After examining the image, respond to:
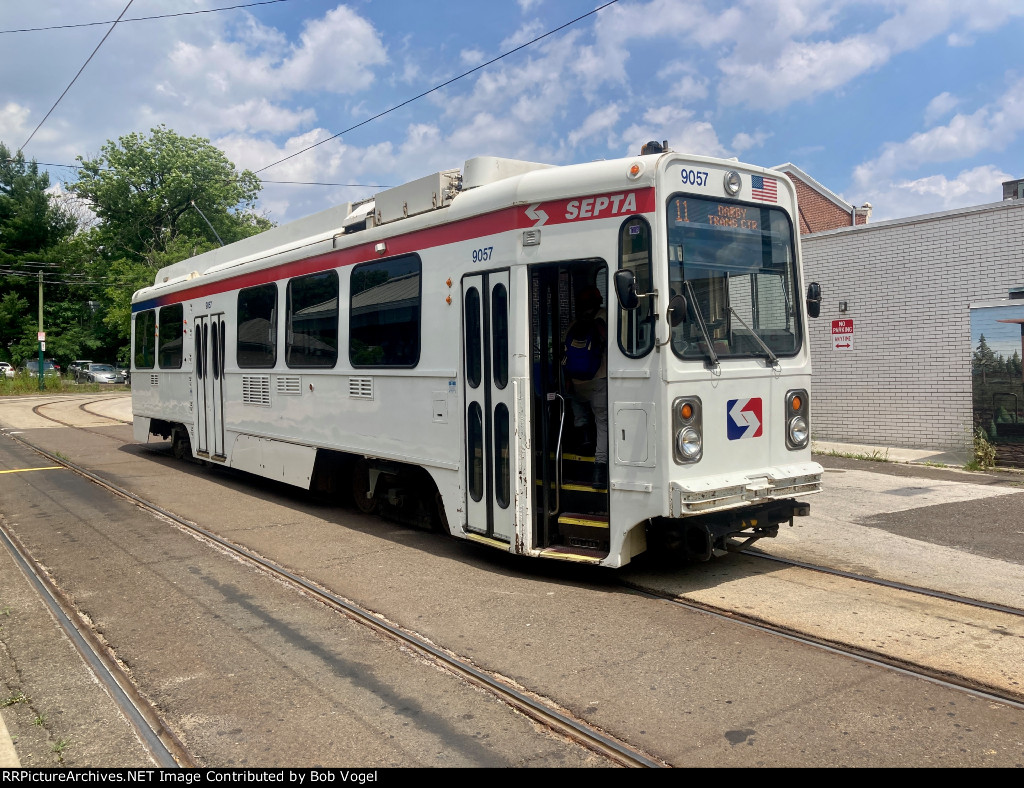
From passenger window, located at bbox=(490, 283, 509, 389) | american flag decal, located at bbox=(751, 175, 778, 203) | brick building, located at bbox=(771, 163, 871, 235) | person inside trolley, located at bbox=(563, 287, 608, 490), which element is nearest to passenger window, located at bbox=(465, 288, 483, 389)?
passenger window, located at bbox=(490, 283, 509, 389)

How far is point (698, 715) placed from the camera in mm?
3953

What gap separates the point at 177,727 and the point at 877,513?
7.67m

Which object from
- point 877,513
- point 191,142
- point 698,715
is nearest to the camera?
point 698,715

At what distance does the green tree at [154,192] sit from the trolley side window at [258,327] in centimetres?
4313

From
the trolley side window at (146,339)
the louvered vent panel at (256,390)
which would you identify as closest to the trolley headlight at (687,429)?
the louvered vent panel at (256,390)

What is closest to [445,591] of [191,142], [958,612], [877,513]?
[958,612]

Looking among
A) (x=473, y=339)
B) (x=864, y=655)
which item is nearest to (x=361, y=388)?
(x=473, y=339)

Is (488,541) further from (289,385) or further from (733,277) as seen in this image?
(289,385)

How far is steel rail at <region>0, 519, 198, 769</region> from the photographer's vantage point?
3727 millimetres

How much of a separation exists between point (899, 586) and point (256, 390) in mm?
7761

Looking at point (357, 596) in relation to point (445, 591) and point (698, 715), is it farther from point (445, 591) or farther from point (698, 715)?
point (698, 715)

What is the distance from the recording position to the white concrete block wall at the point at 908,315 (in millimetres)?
12656

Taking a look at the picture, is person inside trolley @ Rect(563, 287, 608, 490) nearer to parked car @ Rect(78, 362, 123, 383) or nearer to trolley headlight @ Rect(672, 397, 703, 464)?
trolley headlight @ Rect(672, 397, 703, 464)

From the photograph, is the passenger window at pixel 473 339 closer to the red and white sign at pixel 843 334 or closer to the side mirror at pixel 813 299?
the side mirror at pixel 813 299
